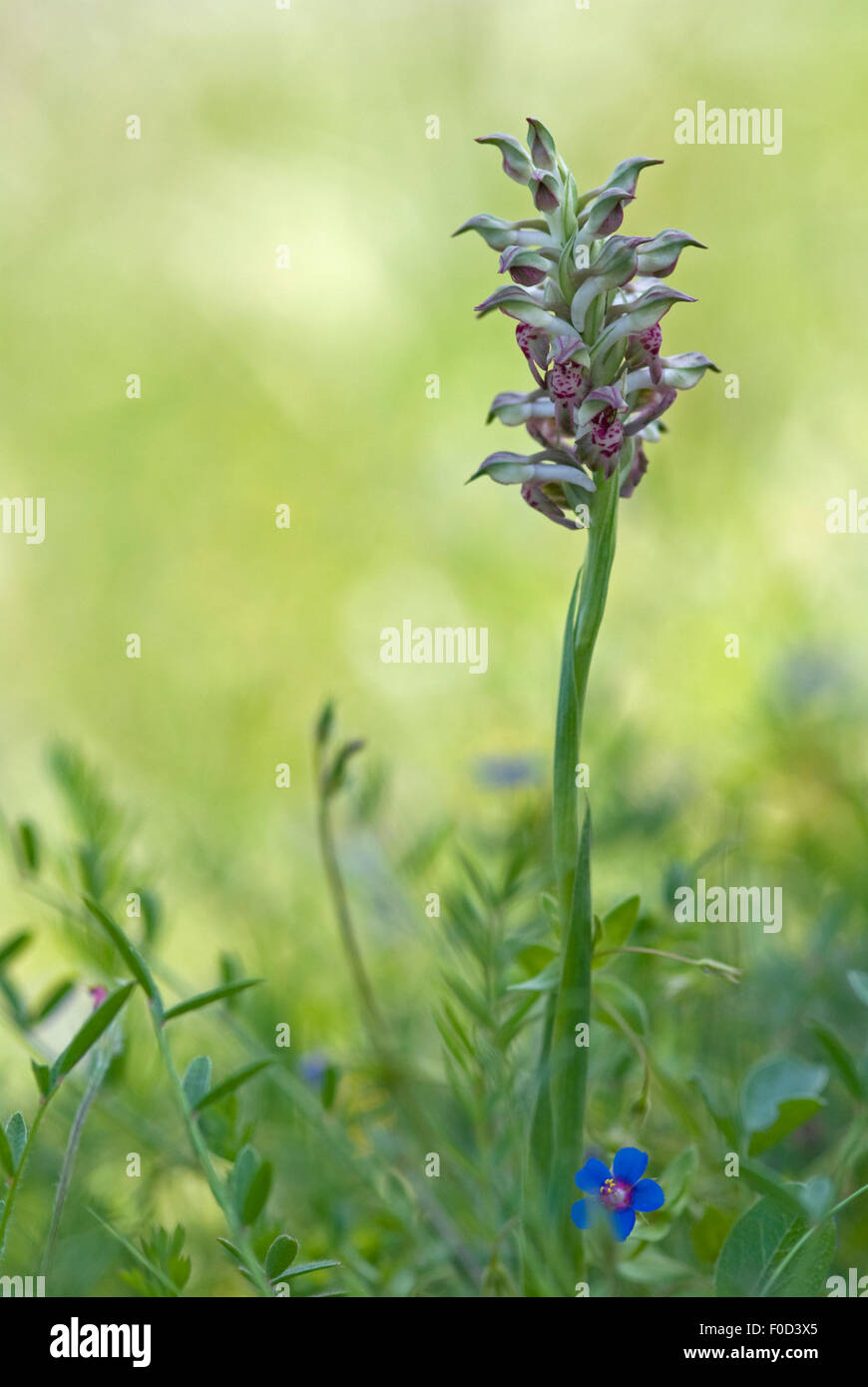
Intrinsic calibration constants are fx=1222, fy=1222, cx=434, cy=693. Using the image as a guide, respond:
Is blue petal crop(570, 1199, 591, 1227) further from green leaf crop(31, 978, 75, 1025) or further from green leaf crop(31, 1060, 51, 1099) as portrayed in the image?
green leaf crop(31, 978, 75, 1025)

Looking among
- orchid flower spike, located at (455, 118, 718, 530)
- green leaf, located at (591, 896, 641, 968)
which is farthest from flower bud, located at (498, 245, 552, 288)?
green leaf, located at (591, 896, 641, 968)

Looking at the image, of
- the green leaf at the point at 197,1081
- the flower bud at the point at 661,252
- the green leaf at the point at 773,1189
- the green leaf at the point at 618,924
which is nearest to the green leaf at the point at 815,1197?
the green leaf at the point at 773,1189

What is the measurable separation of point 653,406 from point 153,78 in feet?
6.63

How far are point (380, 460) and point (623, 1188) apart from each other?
143 centimetres

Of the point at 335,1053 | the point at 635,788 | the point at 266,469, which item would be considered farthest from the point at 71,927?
the point at 266,469

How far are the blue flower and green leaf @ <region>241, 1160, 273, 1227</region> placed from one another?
115 mm

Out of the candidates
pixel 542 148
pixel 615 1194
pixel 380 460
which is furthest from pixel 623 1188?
pixel 380 460

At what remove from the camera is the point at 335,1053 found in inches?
29.8

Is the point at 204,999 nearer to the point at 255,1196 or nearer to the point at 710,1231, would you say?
the point at 255,1196

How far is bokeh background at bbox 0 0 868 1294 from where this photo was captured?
1.01 m

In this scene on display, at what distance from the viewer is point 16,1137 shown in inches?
16.2

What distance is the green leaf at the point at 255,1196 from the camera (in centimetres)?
43

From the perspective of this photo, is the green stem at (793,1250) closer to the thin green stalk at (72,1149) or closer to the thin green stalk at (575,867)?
the thin green stalk at (575,867)
